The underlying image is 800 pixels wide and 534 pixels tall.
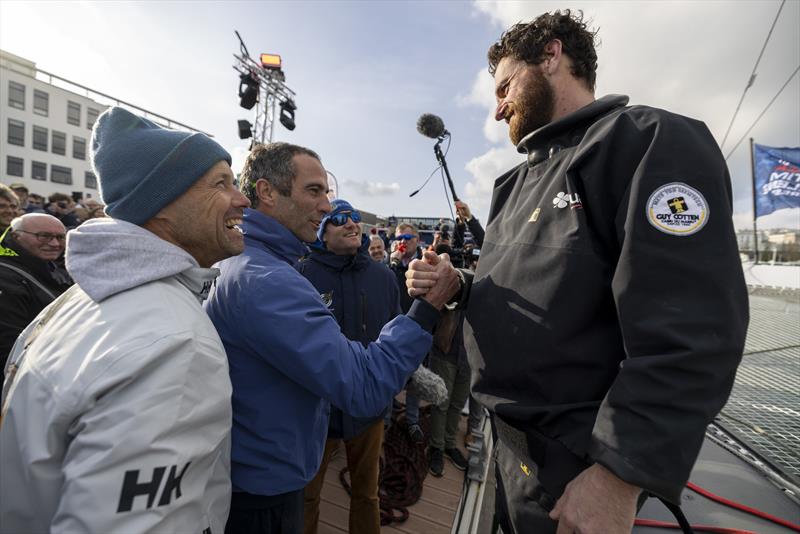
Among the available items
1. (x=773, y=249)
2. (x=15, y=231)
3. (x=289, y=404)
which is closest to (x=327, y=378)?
(x=289, y=404)

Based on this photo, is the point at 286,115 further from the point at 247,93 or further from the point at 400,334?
the point at 400,334

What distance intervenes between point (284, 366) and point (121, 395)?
617mm

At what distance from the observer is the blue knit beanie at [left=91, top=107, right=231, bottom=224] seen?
1.17 meters

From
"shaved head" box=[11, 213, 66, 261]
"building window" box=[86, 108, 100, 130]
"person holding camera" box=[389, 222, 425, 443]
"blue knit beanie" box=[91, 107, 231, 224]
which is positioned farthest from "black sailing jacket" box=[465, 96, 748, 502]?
"building window" box=[86, 108, 100, 130]

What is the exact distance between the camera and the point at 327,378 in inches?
54.6

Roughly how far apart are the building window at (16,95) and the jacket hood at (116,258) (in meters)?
50.7

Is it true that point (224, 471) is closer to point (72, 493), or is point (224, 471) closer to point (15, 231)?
point (72, 493)

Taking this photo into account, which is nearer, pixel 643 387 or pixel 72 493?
pixel 72 493

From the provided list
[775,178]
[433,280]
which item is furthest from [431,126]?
[775,178]

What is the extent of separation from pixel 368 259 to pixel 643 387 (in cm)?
233

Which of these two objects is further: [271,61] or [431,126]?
[271,61]

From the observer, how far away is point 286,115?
1565cm

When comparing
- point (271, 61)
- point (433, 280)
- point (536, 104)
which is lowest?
point (433, 280)

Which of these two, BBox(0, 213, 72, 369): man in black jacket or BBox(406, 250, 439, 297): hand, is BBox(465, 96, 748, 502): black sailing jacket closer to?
BBox(406, 250, 439, 297): hand
